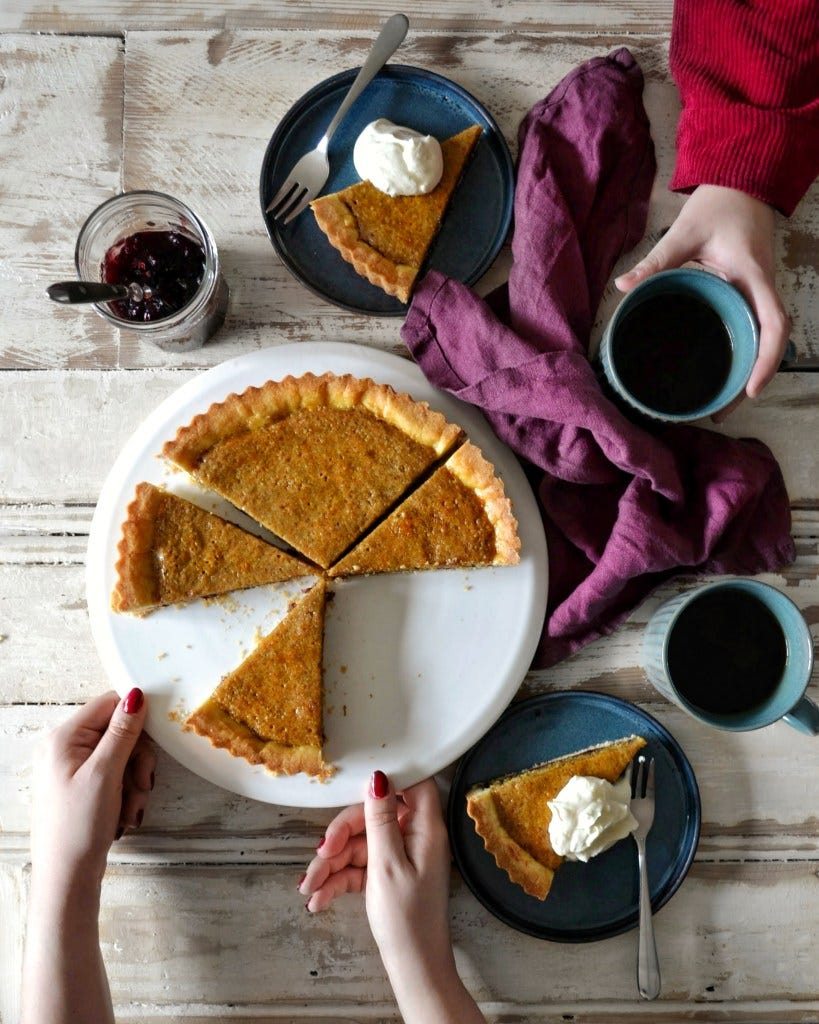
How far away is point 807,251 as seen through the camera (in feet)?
8.94

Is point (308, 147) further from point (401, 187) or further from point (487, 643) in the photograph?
point (487, 643)

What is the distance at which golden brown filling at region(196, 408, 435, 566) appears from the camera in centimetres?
252

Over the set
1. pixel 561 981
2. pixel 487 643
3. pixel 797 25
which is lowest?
pixel 561 981

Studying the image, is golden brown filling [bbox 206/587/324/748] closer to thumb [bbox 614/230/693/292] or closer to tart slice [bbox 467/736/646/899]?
tart slice [bbox 467/736/646/899]

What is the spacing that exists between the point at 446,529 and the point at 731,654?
2.89 ft

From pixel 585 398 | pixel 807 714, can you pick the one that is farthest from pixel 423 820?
pixel 585 398

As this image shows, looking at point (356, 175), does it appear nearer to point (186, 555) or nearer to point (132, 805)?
point (186, 555)

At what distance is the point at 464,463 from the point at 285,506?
1.79 ft

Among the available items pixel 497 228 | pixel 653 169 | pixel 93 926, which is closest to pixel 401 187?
pixel 497 228

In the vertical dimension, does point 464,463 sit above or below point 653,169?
below

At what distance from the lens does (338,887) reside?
256 cm

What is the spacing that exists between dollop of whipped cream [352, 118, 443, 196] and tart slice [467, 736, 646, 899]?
1.76 metres

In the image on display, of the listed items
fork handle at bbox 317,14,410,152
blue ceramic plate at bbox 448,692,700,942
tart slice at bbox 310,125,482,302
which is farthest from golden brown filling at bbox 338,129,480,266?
blue ceramic plate at bbox 448,692,700,942

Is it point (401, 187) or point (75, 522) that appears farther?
point (75, 522)
